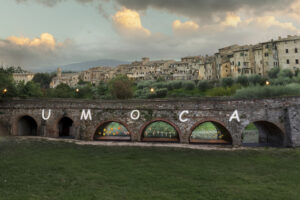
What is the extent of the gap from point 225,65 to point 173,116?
62256mm

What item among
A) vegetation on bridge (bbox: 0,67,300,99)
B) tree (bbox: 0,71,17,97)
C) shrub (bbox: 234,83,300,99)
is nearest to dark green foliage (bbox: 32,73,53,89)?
vegetation on bridge (bbox: 0,67,300,99)

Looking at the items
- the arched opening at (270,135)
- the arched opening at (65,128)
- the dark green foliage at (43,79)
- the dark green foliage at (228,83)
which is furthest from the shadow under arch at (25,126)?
the dark green foliage at (43,79)

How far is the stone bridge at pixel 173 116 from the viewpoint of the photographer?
932 inches

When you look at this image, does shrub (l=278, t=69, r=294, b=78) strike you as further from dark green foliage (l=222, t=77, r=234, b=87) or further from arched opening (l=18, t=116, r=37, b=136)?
arched opening (l=18, t=116, r=37, b=136)

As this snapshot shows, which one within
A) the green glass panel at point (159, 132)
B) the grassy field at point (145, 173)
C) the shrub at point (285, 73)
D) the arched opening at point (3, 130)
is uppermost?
the shrub at point (285, 73)

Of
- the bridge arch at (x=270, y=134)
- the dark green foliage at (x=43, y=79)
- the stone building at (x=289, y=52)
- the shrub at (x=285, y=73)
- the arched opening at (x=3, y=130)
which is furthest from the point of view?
the dark green foliage at (x=43, y=79)

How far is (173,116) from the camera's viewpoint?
25.5 meters

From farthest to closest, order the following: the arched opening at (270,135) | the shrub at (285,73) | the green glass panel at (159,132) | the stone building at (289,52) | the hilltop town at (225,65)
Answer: the hilltop town at (225,65)
the stone building at (289,52)
the shrub at (285,73)
the green glass panel at (159,132)
the arched opening at (270,135)

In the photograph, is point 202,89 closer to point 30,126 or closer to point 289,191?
point 30,126

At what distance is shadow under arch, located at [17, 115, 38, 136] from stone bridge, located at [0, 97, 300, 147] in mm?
415

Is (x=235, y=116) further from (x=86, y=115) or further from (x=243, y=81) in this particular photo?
(x=243, y=81)

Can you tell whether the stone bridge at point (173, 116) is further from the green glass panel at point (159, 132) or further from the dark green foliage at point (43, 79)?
the dark green foliage at point (43, 79)

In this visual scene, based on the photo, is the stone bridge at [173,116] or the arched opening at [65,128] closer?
the stone bridge at [173,116]

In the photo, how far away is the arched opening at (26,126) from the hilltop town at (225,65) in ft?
209
